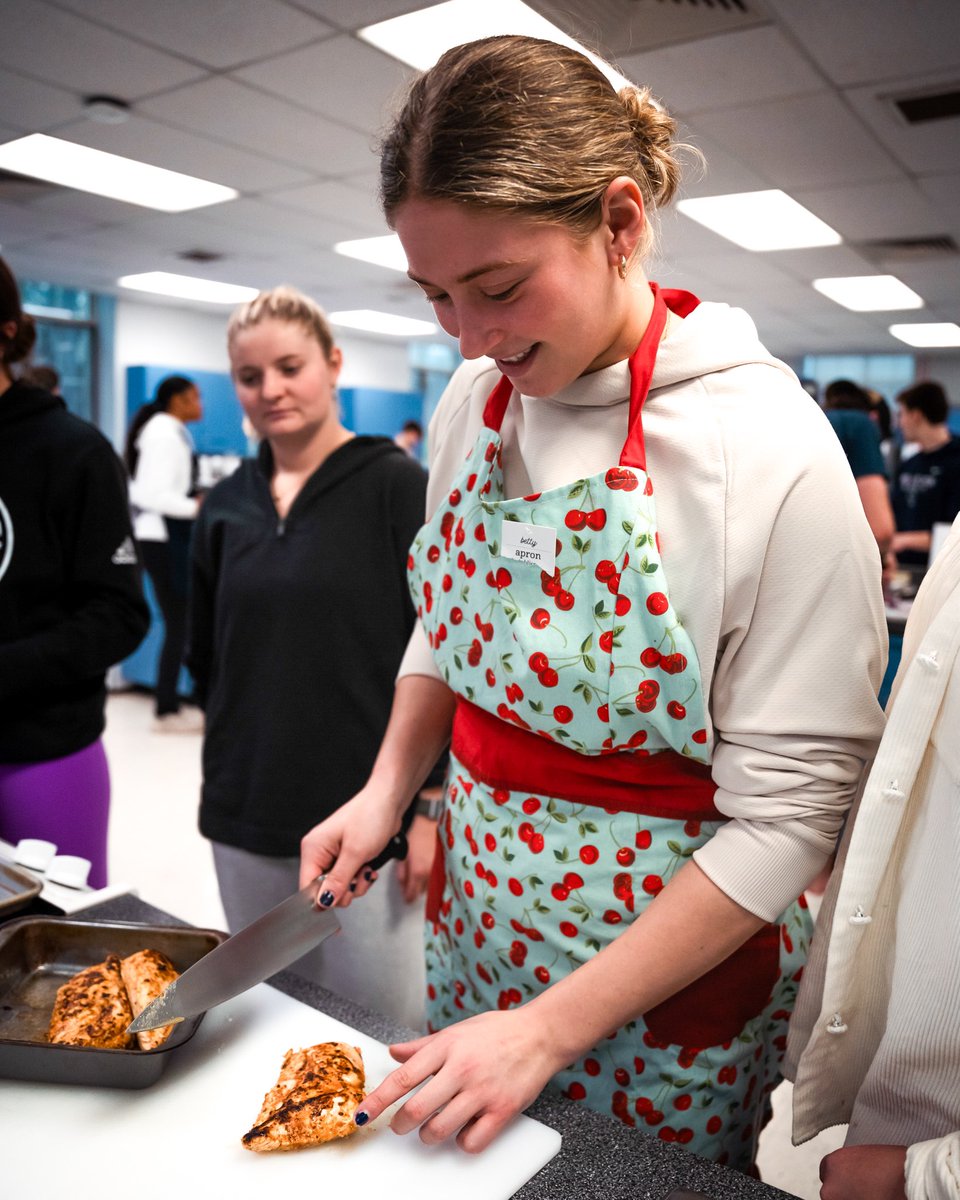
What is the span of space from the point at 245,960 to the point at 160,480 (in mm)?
4653

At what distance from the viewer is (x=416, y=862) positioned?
1640mm

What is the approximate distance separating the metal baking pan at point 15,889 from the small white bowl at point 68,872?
96 millimetres

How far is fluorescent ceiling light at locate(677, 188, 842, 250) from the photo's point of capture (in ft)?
16.1

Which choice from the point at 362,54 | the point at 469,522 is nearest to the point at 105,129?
the point at 362,54

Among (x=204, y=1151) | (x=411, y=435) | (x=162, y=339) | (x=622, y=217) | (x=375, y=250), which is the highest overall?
(x=375, y=250)

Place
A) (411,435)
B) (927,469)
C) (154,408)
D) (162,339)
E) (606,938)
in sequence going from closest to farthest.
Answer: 1. (606,938)
2. (927,469)
3. (154,408)
4. (411,435)
5. (162,339)

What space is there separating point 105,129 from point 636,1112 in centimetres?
Answer: 444

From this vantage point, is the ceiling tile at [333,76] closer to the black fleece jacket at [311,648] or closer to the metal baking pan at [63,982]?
the black fleece jacket at [311,648]

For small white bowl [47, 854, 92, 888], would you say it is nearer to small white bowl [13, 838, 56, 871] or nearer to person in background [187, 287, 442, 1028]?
small white bowl [13, 838, 56, 871]

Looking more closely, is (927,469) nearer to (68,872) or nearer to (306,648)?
(306,648)

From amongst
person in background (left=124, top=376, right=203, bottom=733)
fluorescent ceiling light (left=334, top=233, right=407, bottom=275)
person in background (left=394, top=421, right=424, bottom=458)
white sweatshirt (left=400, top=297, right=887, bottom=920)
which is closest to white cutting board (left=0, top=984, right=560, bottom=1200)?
white sweatshirt (left=400, top=297, right=887, bottom=920)

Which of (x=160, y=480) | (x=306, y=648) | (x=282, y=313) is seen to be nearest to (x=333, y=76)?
(x=282, y=313)

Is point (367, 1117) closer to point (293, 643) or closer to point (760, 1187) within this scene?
point (760, 1187)

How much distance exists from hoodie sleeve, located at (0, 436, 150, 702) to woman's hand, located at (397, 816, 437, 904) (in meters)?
0.62
